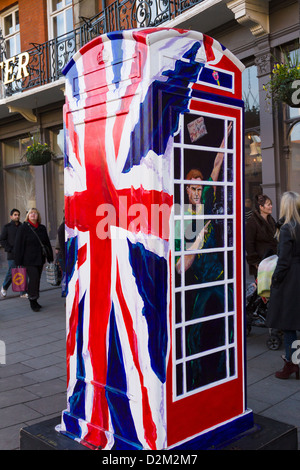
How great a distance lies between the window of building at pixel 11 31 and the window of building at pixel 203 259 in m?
14.5

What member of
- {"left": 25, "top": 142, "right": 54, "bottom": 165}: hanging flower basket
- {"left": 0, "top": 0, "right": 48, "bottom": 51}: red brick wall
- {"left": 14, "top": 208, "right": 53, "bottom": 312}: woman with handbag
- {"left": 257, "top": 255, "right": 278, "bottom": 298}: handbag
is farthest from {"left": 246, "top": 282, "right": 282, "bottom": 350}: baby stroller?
{"left": 0, "top": 0, "right": 48, "bottom": 51}: red brick wall

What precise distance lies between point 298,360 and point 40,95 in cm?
1105

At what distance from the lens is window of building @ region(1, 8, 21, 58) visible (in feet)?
51.7

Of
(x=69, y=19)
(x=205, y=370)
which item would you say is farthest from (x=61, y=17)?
(x=205, y=370)

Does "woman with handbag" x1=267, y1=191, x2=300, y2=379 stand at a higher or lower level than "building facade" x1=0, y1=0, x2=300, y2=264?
lower

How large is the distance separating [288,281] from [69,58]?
1056 centimetres

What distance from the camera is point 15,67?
48.4 feet

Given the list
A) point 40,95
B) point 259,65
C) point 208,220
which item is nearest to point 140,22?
point 259,65

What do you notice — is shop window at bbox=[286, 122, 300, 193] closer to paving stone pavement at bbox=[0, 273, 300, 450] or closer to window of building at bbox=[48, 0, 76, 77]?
paving stone pavement at bbox=[0, 273, 300, 450]

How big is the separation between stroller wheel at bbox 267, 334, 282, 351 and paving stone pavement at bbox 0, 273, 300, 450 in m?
0.06

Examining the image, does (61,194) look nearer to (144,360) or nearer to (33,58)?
(33,58)

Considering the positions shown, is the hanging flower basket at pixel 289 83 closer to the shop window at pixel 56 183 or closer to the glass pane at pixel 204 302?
the glass pane at pixel 204 302

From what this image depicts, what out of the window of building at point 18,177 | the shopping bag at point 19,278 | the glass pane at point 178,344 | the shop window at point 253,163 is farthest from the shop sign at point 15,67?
the glass pane at point 178,344

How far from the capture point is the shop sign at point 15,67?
45.7 feet
